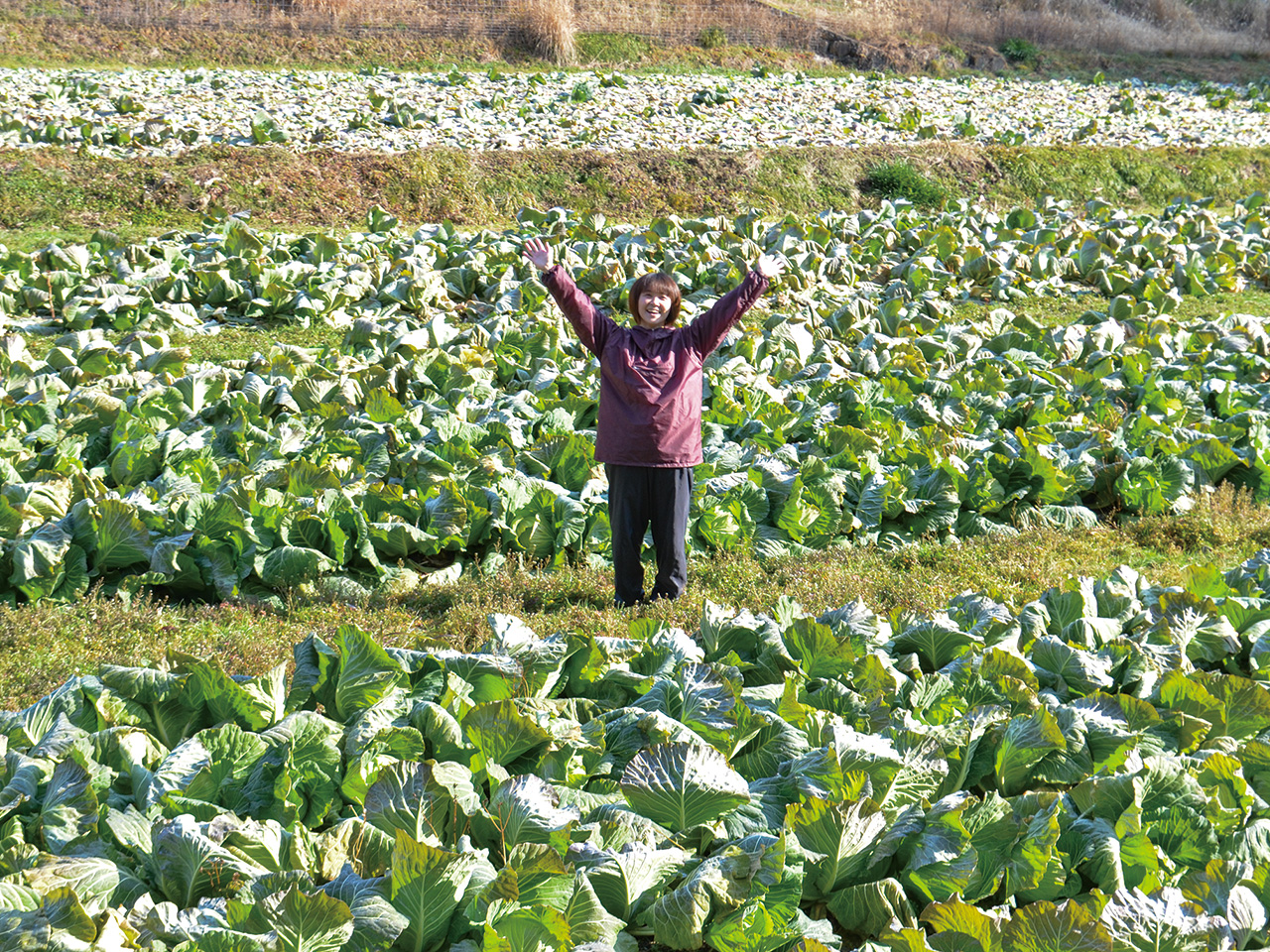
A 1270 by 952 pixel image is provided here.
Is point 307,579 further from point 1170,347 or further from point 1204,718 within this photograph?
point 1170,347

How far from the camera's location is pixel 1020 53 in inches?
1199

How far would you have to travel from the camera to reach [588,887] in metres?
2.77

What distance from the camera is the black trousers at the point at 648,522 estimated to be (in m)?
5.17

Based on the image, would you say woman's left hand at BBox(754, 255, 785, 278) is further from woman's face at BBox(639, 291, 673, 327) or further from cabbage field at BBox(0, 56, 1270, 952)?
cabbage field at BBox(0, 56, 1270, 952)

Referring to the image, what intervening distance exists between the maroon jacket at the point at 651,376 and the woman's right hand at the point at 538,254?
0.06 m

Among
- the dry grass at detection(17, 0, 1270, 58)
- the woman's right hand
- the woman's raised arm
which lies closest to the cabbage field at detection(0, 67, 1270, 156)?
the dry grass at detection(17, 0, 1270, 58)

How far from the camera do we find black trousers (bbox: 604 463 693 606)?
517cm

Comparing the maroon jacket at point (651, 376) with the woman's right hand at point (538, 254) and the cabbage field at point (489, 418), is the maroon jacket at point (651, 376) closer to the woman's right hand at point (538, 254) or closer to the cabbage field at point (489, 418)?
the woman's right hand at point (538, 254)

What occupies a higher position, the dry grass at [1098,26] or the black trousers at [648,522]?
the dry grass at [1098,26]

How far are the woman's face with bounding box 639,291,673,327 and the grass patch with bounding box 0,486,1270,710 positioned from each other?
128cm

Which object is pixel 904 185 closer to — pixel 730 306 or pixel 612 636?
pixel 730 306

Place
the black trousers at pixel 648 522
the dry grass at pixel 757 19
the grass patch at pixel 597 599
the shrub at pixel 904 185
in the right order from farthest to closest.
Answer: the dry grass at pixel 757 19 < the shrub at pixel 904 185 < the black trousers at pixel 648 522 < the grass patch at pixel 597 599

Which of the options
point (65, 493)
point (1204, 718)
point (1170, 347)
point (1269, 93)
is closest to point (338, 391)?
point (65, 493)

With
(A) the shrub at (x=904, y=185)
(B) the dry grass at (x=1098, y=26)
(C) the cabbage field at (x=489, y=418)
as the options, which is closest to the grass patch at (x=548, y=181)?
(A) the shrub at (x=904, y=185)
